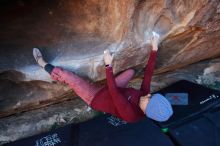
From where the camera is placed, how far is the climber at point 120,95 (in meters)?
1.99

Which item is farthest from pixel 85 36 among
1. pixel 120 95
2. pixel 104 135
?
pixel 104 135

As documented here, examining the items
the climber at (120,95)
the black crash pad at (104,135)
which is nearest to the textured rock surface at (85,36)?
the climber at (120,95)

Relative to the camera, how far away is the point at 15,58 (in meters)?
2.19

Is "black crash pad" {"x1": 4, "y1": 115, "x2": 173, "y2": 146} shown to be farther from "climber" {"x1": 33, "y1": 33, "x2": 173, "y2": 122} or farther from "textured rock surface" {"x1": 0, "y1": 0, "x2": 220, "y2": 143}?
"textured rock surface" {"x1": 0, "y1": 0, "x2": 220, "y2": 143}

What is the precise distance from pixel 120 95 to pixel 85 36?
1.63 feet

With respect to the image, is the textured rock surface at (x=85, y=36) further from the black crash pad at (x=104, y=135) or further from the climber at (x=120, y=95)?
the black crash pad at (x=104, y=135)

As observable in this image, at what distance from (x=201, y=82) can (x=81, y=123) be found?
1042 millimetres

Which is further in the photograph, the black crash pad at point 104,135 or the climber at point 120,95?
the black crash pad at point 104,135

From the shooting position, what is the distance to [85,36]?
2.26 m

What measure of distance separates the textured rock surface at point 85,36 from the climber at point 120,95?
0.08 metres

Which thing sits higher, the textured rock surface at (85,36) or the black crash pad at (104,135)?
the textured rock surface at (85,36)

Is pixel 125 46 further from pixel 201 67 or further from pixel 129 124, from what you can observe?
pixel 201 67

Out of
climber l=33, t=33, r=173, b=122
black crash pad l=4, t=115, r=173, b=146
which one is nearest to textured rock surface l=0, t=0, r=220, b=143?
climber l=33, t=33, r=173, b=122

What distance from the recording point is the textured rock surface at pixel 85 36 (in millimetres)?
2094
